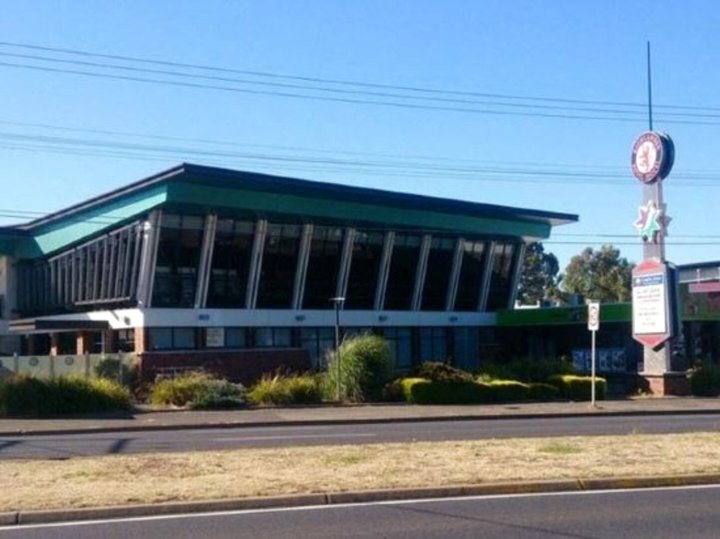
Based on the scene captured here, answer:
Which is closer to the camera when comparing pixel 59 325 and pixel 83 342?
pixel 59 325

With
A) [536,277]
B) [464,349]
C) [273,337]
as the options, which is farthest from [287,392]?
[536,277]

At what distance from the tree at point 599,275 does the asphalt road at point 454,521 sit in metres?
83.6

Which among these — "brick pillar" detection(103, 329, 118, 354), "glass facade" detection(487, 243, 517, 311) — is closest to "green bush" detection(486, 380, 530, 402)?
"brick pillar" detection(103, 329, 118, 354)

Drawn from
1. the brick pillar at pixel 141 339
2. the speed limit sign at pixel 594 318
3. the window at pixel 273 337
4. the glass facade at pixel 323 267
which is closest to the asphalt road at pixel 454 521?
the speed limit sign at pixel 594 318

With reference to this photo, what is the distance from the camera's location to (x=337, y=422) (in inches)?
1096

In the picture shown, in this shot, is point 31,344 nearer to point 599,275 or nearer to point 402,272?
point 402,272

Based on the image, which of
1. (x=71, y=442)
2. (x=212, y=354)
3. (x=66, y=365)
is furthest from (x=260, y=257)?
(x=71, y=442)

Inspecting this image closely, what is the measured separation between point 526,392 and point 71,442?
18.6 m

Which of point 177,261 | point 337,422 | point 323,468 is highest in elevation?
point 177,261

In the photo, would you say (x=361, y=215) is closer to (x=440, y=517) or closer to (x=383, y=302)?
(x=383, y=302)

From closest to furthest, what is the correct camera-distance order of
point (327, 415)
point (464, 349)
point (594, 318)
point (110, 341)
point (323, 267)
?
point (327, 415) < point (594, 318) < point (110, 341) < point (323, 267) < point (464, 349)

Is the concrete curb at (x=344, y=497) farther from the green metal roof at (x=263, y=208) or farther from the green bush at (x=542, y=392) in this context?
the green metal roof at (x=263, y=208)

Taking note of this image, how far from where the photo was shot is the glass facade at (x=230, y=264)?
144ft

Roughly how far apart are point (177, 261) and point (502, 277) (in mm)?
18329
